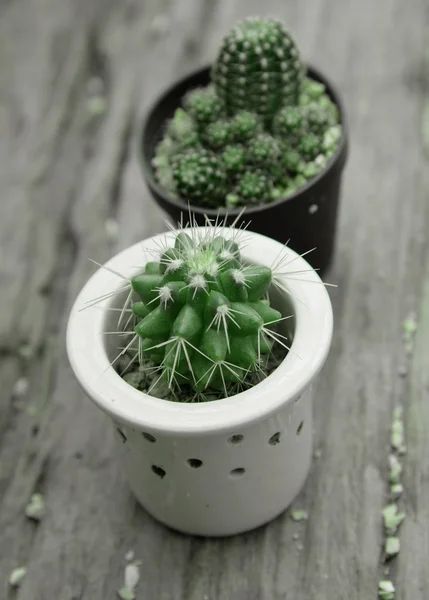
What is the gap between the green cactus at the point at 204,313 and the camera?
772 mm

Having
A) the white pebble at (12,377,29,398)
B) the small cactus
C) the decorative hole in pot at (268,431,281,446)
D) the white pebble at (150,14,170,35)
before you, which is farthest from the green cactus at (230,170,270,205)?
the white pebble at (150,14,170,35)

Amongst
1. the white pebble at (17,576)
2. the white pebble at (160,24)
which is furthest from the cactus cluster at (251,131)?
the white pebble at (160,24)

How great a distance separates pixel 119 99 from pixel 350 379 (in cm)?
92

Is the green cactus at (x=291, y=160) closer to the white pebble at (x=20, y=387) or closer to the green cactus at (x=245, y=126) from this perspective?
the green cactus at (x=245, y=126)

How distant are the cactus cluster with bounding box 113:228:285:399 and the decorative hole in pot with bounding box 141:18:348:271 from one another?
0.81 feet

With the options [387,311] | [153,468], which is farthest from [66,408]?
[387,311]

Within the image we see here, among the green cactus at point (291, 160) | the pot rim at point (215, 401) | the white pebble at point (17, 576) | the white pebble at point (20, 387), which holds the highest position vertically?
the green cactus at point (291, 160)

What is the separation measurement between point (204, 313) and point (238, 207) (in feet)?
1.12

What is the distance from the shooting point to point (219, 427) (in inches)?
29.7

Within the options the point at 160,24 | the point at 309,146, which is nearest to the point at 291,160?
the point at 309,146

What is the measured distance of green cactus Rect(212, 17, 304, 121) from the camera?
1.10 metres

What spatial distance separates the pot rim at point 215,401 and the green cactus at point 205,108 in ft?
1.02

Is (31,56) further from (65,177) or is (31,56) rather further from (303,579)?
(303,579)

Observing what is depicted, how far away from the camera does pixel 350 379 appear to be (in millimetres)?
1157
